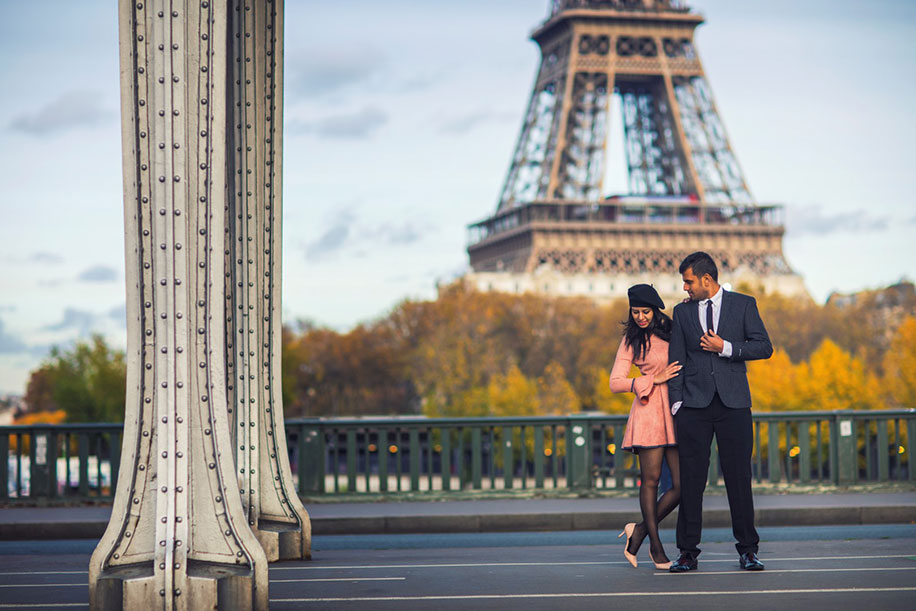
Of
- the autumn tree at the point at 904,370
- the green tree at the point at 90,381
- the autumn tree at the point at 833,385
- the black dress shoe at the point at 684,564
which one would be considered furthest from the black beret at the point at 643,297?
the green tree at the point at 90,381

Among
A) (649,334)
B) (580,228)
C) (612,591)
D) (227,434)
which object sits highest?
(580,228)

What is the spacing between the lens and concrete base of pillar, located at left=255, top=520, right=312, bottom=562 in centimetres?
1015

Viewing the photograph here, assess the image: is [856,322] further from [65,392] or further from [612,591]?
[612,591]

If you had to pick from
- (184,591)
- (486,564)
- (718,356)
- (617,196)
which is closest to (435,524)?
(486,564)

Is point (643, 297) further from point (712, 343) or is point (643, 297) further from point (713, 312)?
point (712, 343)

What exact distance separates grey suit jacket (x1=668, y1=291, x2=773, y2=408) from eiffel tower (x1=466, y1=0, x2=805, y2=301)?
2868 inches

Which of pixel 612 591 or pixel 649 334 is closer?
pixel 612 591

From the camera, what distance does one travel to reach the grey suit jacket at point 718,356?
871cm

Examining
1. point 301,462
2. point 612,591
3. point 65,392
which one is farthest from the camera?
point 65,392

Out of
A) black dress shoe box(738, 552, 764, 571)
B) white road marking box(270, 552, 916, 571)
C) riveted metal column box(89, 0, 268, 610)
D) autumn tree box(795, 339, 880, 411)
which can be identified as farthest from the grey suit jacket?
autumn tree box(795, 339, 880, 411)

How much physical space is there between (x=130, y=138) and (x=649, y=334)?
3.84m

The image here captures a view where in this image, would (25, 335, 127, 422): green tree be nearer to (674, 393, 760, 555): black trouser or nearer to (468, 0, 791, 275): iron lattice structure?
(468, 0, 791, 275): iron lattice structure

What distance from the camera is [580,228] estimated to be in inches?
3317

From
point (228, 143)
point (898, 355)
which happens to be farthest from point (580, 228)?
point (228, 143)
